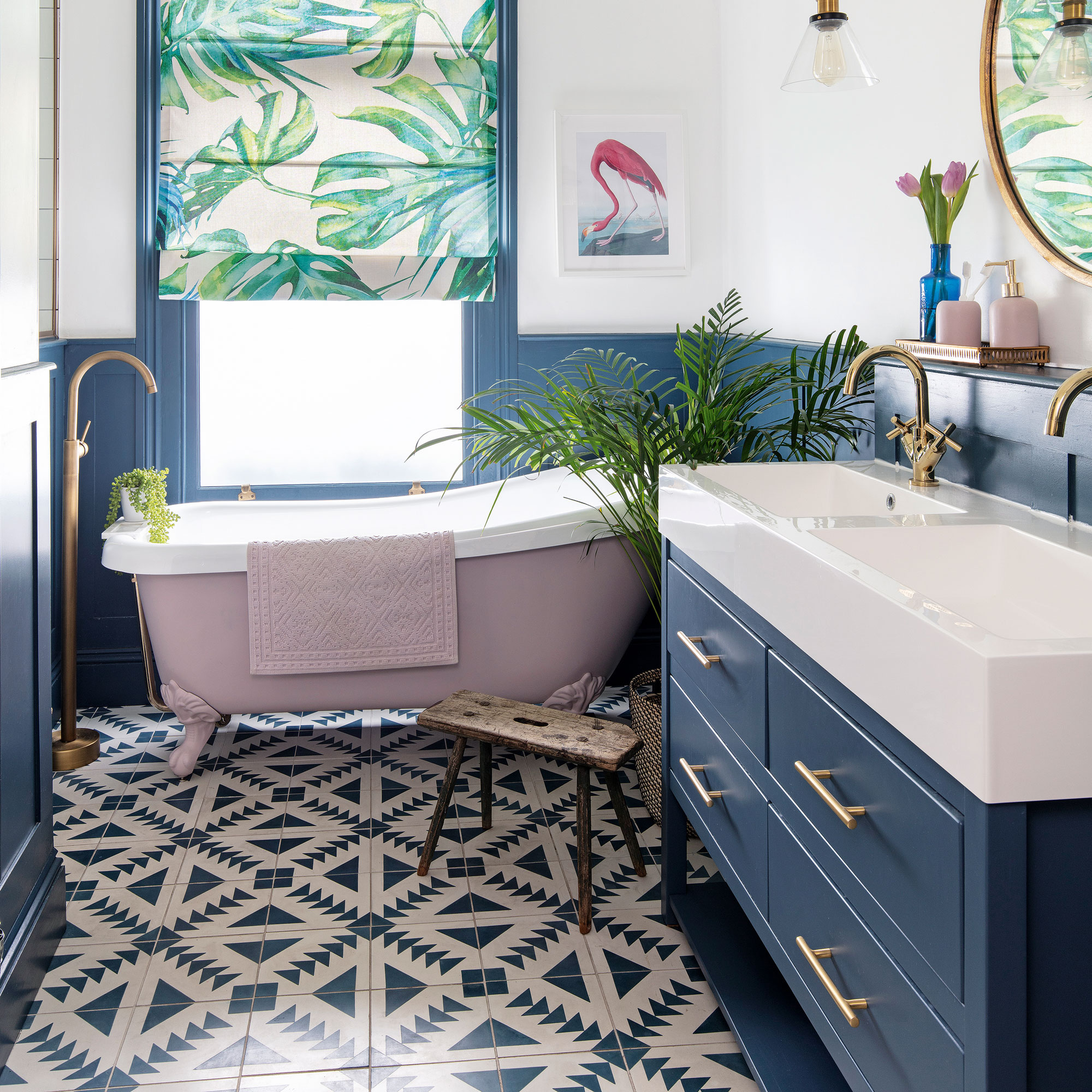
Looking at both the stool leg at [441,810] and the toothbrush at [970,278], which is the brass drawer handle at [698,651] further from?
the toothbrush at [970,278]

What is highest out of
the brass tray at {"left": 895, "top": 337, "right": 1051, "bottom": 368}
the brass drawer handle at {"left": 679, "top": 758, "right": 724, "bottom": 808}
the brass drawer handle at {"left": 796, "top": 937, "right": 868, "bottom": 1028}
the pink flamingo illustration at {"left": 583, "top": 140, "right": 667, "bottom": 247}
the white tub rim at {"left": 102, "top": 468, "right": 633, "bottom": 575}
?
the pink flamingo illustration at {"left": 583, "top": 140, "right": 667, "bottom": 247}

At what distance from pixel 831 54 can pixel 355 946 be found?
2.02m

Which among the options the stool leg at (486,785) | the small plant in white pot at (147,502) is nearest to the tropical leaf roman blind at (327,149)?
the small plant in white pot at (147,502)

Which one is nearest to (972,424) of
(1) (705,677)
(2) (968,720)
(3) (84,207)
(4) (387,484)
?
(1) (705,677)

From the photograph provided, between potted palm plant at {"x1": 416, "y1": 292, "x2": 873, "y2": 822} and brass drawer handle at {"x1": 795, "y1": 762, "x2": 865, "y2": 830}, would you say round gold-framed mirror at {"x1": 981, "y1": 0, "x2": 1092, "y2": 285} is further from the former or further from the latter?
brass drawer handle at {"x1": 795, "y1": 762, "x2": 865, "y2": 830}

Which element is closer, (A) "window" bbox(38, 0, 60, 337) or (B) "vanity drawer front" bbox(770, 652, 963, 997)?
(B) "vanity drawer front" bbox(770, 652, 963, 997)

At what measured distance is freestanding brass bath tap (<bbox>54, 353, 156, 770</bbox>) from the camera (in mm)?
3271

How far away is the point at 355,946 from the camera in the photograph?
7.35ft

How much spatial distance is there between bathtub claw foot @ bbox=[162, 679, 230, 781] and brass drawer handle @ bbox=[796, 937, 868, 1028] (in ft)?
6.90

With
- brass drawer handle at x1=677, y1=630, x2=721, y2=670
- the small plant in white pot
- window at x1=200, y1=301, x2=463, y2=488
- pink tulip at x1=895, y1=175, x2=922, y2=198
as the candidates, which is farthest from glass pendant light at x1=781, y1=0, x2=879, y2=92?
the small plant in white pot

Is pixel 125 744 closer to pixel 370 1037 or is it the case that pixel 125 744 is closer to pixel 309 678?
pixel 309 678

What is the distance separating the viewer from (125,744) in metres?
3.43

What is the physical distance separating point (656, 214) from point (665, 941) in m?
2.59

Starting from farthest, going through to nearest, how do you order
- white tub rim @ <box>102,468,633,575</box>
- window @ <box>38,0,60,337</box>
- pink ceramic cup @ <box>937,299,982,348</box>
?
window @ <box>38,0,60,337</box>, white tub rim @ <box>102,468,633,575</box>, pink ceramic cup @ <box>937,299,982,348</box>
